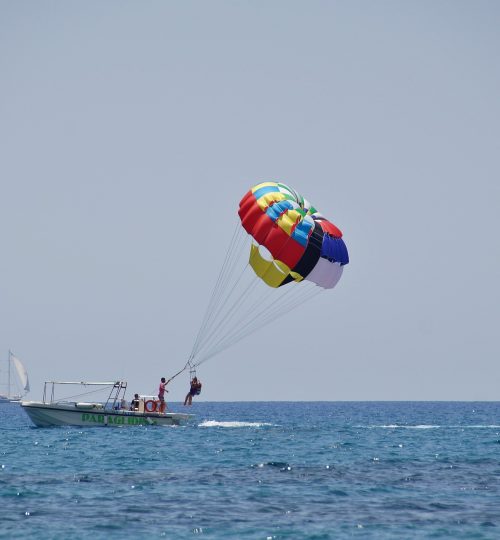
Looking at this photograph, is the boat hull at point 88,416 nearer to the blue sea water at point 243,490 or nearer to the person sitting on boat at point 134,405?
the person sitting on boat at point 134,405

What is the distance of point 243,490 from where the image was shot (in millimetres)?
27625

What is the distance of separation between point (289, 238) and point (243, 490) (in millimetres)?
16990

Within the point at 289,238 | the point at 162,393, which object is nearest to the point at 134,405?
the point at 162,393

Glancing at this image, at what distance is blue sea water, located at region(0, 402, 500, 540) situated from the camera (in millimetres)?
22000

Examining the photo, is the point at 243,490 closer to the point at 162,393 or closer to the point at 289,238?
the point at 289,238

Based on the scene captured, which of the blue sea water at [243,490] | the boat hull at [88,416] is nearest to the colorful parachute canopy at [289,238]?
the blue sea water at [243,490]

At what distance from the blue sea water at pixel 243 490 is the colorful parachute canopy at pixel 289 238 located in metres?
7.64

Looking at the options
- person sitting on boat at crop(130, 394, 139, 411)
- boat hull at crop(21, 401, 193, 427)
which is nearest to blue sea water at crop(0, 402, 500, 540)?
boat hull at crop(21, 401, 193, 427)

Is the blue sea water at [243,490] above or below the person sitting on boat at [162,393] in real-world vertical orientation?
below

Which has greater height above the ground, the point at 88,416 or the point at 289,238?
the point at 289,238

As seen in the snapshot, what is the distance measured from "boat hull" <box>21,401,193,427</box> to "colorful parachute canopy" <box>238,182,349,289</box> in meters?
12.4

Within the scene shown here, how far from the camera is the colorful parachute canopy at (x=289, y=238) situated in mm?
42812

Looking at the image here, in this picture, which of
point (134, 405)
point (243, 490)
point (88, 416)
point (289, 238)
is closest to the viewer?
point (243, 490)

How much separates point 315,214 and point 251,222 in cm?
367
